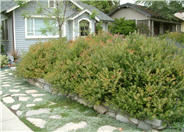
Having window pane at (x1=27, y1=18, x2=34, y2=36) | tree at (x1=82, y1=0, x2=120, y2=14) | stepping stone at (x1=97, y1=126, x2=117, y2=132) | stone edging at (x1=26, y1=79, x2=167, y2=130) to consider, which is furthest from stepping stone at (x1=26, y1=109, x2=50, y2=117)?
tree at (x1=82, y1=0, x2=120, y2=14)

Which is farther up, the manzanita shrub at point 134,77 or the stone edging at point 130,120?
the manzanita shrub at point 134,77

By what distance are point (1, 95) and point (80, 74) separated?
2401mm

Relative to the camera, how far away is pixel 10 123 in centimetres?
355

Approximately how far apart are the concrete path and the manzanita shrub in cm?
125

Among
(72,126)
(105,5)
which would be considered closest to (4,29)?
(72,126)

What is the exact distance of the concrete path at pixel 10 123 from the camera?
3.31 meters

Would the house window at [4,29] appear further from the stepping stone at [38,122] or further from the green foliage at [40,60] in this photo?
the stepping stone at [38,122]

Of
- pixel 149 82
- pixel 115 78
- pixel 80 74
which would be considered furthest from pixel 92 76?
pixel 149 82

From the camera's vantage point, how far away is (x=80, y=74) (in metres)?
4.39

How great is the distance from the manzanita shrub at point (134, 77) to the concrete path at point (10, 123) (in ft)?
4.10

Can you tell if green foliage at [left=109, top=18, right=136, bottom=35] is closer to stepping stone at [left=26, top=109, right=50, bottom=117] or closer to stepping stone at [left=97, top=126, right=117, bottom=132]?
stepping stone at [left=26, top=109, right=50, bottom=117]

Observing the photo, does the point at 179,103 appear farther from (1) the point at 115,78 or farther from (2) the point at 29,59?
(2) the point at 29,59

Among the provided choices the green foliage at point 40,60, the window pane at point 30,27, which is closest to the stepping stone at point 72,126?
the green foliage at point 40,60

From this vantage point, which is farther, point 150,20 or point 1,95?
point 150,20
